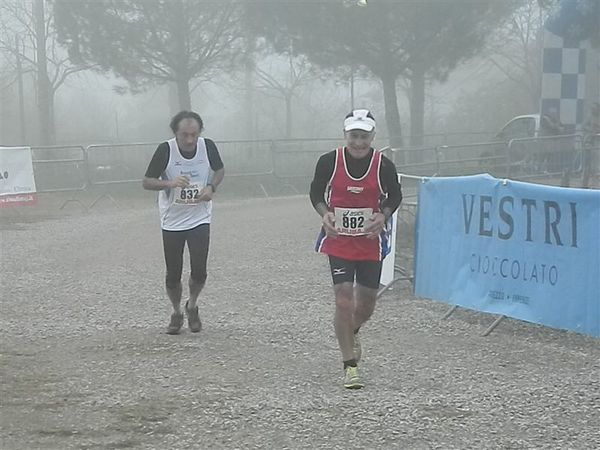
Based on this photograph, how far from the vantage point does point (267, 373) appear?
672 centimetres

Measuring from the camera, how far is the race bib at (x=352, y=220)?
252 inches

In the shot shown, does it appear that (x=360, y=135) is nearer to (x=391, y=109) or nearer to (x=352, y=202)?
(x=352, y=202)

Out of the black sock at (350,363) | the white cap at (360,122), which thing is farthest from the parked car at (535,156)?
the black sock at (350,363)

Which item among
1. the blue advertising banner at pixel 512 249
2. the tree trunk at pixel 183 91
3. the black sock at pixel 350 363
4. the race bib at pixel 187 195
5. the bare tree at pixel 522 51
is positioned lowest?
the black sock at pixel 350 363

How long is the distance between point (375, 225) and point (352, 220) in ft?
0.50

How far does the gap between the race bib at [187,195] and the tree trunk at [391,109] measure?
2108cm

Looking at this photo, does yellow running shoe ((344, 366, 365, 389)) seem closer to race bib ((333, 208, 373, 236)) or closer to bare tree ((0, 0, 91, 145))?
race bib ((333, 208, 373, 236))

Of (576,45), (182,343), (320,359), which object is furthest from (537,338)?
(576,45)

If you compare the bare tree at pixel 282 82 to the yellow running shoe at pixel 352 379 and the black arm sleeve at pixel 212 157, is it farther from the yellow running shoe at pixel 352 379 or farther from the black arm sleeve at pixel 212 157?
the yellow running shoe at pixel 352 379

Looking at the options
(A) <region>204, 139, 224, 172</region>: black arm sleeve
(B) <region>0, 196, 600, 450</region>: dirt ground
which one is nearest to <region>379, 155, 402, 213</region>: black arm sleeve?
(B) <region>0, 196, 600, 450</region>: dirt ground

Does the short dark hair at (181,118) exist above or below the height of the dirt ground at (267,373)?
above

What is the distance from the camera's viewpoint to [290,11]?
27859 millimetres

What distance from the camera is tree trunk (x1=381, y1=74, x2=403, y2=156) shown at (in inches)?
1133

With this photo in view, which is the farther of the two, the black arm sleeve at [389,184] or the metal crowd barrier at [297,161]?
the metal crowd barrier at [297,161]
